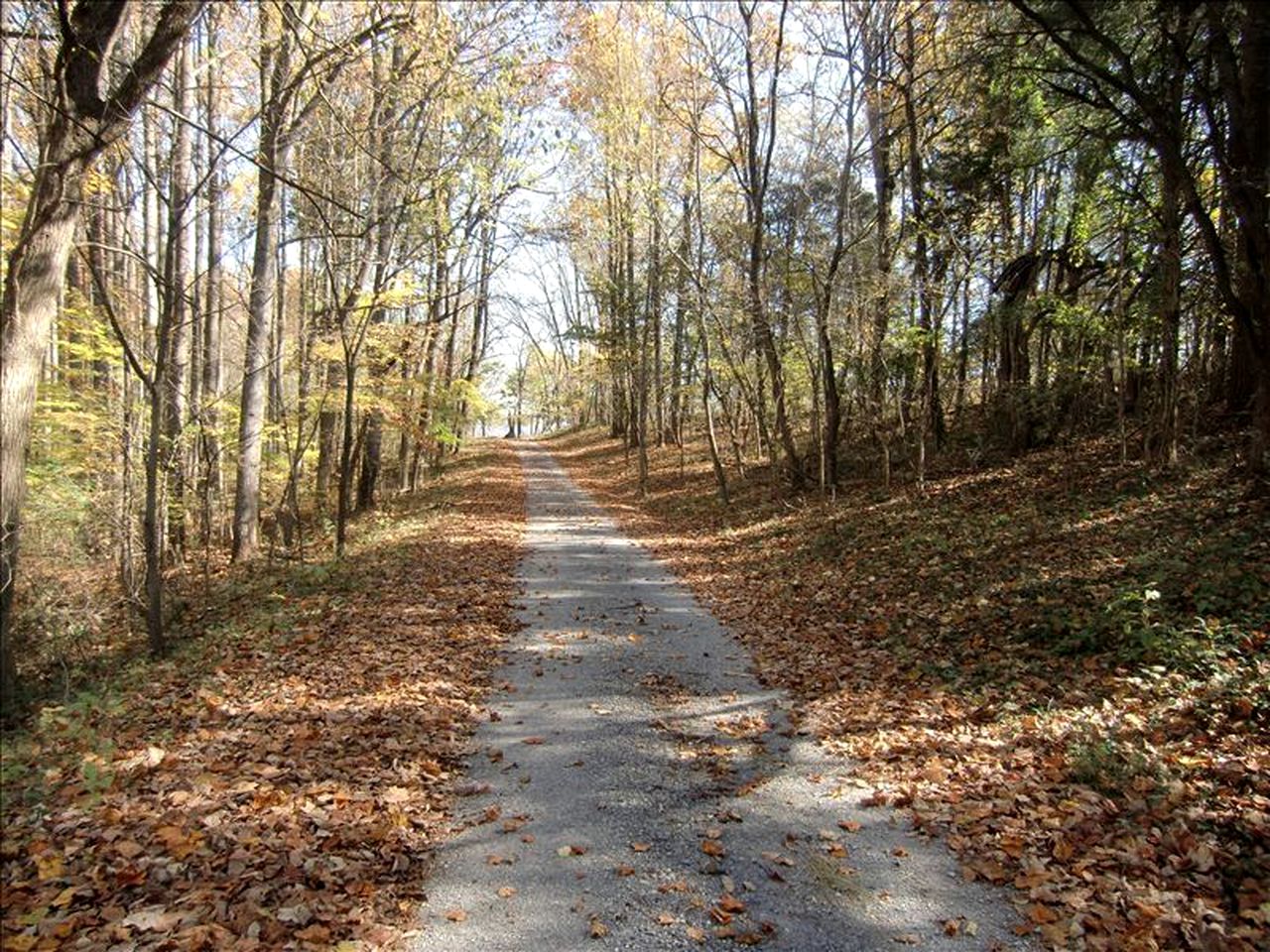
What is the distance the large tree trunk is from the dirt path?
4619mm

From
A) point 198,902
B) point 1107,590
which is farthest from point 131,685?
point 1107,590

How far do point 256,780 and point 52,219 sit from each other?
16.2ft

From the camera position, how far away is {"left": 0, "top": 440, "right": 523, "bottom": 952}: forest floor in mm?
3432

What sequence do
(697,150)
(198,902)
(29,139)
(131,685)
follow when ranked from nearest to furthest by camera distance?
(198,902) → (131,685) → (29,139) → (697,150)

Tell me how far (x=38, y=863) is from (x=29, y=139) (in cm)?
1134

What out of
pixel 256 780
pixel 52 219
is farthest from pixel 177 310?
pixel 256 780

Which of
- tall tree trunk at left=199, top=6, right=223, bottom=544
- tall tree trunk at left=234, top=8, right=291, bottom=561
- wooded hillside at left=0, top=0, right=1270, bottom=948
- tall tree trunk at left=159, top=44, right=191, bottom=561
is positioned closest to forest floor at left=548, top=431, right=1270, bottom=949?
wooded hillside at left=0, top=0, right=1270, bottom=948

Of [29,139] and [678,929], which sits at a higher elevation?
[29,139]

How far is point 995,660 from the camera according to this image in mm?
6645

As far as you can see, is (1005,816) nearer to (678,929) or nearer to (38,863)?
(678,929)

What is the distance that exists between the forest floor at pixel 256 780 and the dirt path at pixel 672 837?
37 centimetres

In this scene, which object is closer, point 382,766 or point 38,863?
point 38,863

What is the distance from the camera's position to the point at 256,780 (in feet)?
15.3

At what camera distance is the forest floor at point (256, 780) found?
343 cm
